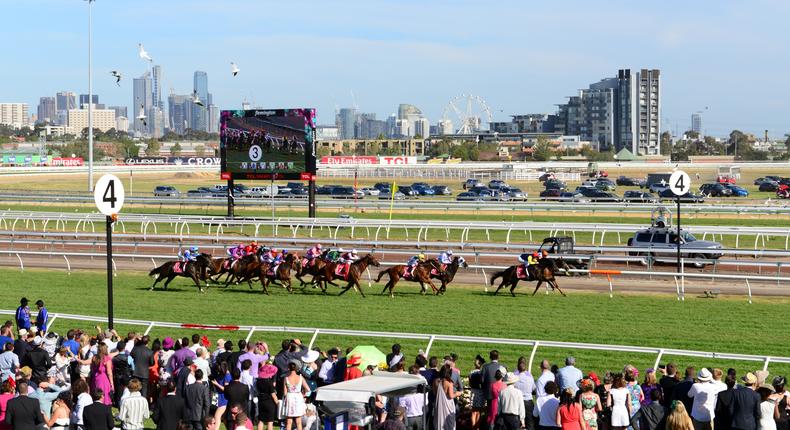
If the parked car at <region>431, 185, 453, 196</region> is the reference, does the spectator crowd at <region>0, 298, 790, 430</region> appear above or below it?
below

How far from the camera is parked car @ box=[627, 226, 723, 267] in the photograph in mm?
27109

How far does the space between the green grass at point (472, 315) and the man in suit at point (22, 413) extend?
6210 mm

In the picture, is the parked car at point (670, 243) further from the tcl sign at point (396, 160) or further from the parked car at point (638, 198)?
the tcl sign at point (396, 160)

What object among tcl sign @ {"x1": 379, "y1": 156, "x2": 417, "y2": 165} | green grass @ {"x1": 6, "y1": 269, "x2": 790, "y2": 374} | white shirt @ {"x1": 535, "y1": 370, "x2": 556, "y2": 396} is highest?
tcl sign @ {"x1": 379, "y1": 156, "x2": 417, "y2": 165}

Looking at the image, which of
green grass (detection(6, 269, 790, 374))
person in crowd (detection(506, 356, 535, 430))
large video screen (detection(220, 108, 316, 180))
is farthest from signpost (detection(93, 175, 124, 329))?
large video screen (detection(220, 108, 316, 180))

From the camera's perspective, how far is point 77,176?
88.9m

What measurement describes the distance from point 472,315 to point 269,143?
60.2 feet

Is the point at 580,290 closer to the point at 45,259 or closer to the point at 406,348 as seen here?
the point at 406,348

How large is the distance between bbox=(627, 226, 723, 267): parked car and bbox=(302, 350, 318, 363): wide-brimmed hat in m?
16.3

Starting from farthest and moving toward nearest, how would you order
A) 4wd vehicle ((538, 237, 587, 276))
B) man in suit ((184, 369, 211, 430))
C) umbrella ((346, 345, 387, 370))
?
1. 4wd vehicle ((538, 237, 587, 276))
2. umbrella ((346, 345, 387, 370))
3. man in suit ((184, 369, 211, 430))

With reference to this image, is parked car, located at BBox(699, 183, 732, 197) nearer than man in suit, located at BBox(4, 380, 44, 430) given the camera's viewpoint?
No

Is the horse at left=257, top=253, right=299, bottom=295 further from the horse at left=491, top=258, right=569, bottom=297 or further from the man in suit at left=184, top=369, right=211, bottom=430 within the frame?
the man in suit at left=184, top=369, right=211, bottom=430

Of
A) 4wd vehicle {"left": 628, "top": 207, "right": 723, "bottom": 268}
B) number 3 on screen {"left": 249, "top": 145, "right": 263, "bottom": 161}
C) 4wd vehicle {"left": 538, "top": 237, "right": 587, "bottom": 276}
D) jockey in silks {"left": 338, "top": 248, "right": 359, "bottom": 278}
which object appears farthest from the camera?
number 3 on screen {"left": 249, "top": 145, "right": 263, "bottom": 161}

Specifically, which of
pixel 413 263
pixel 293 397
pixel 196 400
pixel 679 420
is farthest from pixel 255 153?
pixel 679 420
